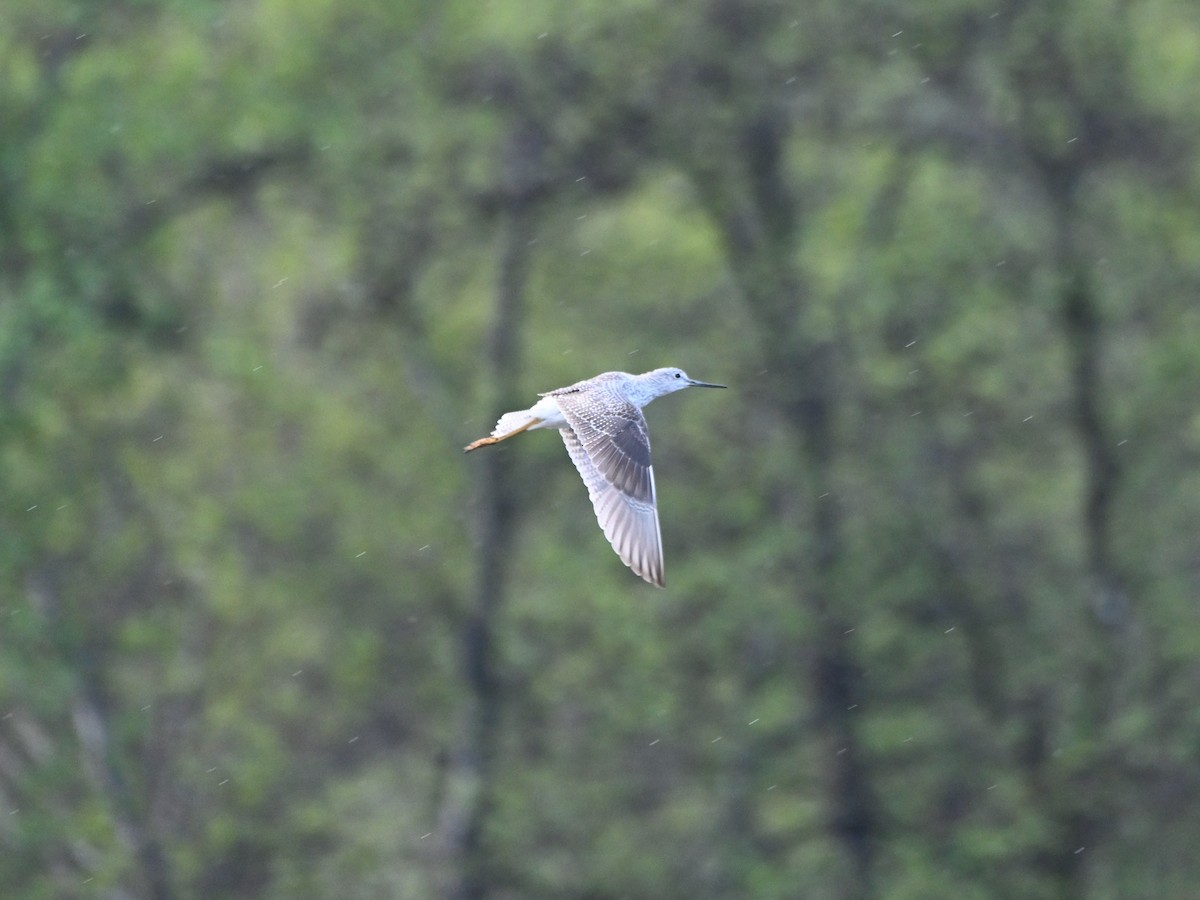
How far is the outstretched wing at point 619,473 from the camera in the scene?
7.57 meters

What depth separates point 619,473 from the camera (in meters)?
7.93

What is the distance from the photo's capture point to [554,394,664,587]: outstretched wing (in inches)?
298

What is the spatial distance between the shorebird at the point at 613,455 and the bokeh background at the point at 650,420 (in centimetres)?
529

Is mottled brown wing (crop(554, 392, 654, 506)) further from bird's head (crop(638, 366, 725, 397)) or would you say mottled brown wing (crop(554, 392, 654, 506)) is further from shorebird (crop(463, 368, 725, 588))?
bird's head (crop(638, 366, 725, 397))

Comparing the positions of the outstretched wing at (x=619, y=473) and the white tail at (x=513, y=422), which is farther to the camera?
the white tail at (x=513, y=422)

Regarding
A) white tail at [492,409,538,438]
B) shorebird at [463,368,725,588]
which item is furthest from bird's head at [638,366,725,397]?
white tail at [492,409,538,438]

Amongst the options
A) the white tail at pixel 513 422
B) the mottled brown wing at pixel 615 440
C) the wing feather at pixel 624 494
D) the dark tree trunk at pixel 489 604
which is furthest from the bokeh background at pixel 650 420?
the wing feather at pixel 624 494

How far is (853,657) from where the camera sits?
589 inches

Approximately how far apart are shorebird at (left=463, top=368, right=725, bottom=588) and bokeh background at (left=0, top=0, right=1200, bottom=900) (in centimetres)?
529

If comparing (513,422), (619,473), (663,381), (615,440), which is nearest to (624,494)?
(619,473)

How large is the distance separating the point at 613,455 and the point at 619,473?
0.10m

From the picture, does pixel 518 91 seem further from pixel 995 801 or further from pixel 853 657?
pixel 995 801

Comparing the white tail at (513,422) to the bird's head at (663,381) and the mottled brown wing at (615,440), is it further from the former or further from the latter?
the bird's head at (663,381)

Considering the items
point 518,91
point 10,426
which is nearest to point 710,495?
point 518,91
